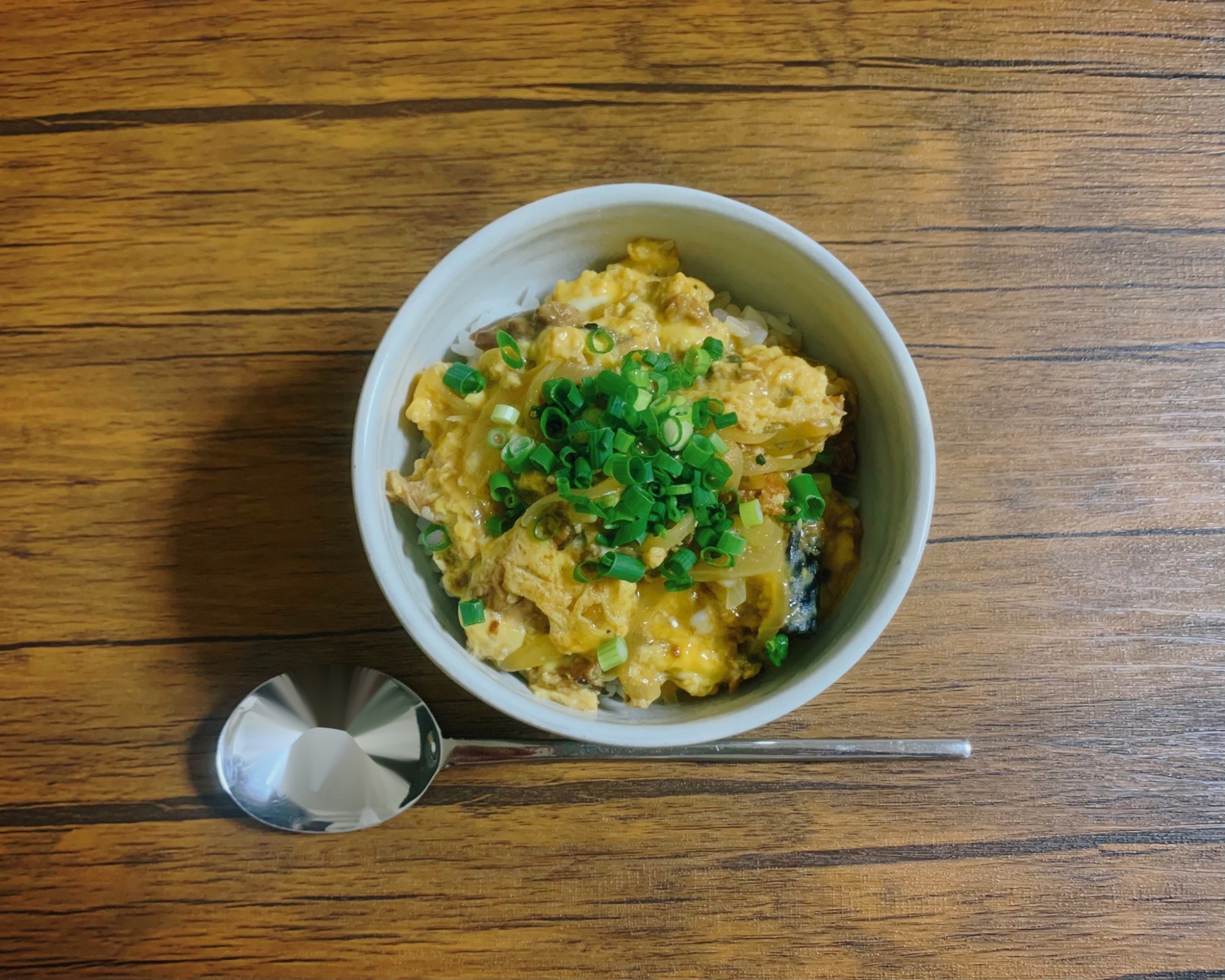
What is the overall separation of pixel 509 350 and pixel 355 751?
1.05m

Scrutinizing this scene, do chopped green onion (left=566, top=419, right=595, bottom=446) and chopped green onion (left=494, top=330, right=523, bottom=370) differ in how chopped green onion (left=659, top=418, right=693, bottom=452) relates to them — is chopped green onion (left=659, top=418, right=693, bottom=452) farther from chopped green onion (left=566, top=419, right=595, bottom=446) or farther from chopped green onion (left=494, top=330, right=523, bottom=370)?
chopped green onion (left=494, top=330, right=523, bottom=370)

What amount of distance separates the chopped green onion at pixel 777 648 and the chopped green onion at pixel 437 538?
69cm

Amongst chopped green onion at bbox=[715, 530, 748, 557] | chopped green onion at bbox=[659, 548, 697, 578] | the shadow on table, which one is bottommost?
the shadow on table

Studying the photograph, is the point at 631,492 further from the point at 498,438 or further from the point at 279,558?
the point at 279,558

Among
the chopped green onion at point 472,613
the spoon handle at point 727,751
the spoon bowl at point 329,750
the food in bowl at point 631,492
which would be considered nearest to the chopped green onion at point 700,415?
the food in bowl at point 631,492

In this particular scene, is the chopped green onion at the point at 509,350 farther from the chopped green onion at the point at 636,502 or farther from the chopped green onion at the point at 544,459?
the chopped green onion at the point at 636,502

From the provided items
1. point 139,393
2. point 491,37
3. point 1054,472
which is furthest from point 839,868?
point 491,37

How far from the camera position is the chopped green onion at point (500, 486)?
170 centimetres

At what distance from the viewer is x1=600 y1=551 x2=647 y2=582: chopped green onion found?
1.65m

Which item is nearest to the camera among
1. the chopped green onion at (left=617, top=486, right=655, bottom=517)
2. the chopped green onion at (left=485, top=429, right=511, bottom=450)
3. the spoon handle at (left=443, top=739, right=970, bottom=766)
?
the chopped green onion at (left=617, top=486, right=655, bottom=517)

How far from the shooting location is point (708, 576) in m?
1.73

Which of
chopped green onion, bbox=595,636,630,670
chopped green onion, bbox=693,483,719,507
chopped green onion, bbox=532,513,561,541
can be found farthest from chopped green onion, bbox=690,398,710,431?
chopped green onion, bbox=595,636,630,670

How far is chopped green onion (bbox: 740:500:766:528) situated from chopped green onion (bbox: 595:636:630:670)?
0.33 m

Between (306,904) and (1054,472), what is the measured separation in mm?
2141
